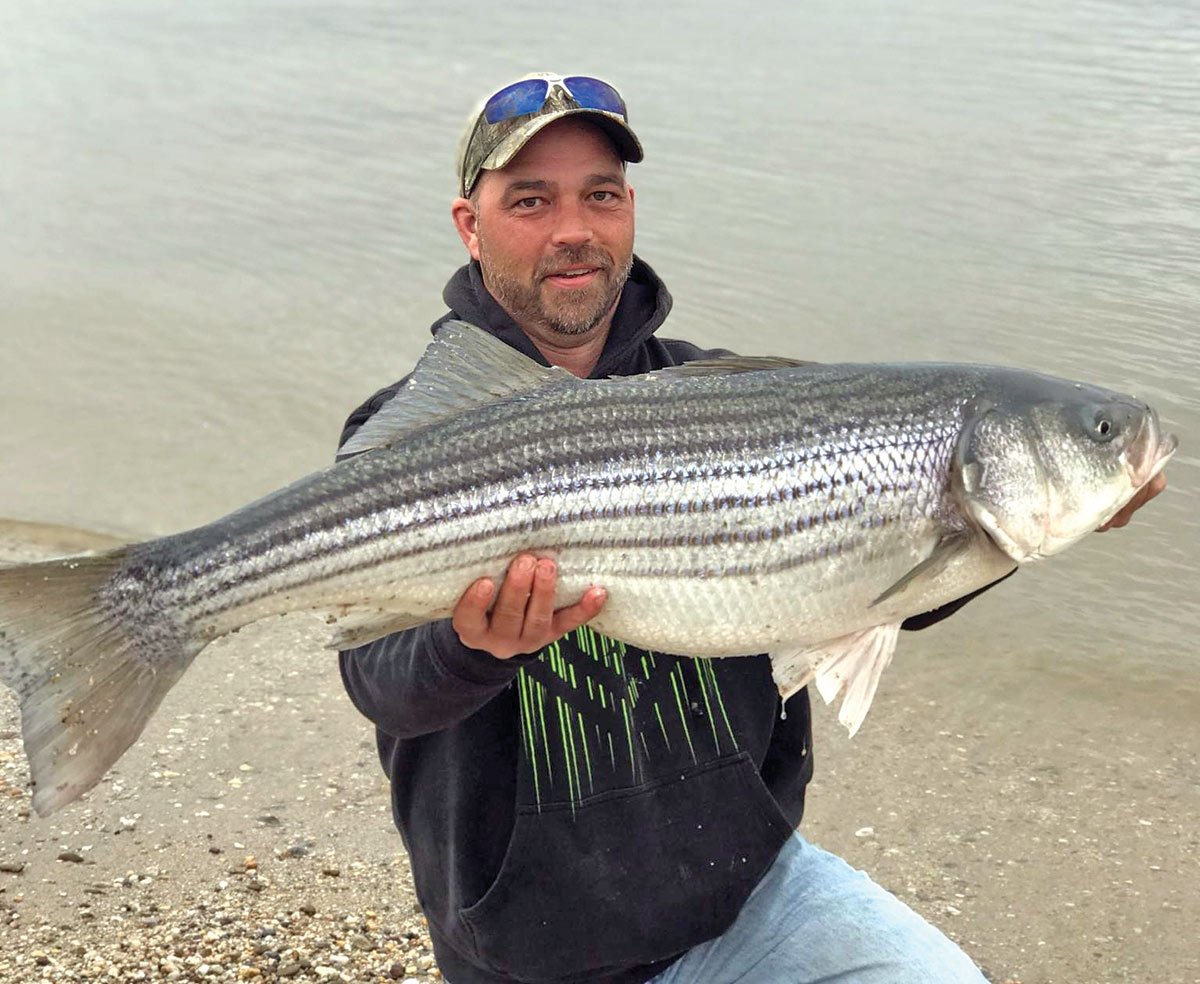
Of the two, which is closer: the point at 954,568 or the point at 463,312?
the point at 954,568

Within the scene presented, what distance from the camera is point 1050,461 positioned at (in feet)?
10.5

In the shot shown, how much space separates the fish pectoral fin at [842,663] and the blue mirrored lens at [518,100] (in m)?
1.88

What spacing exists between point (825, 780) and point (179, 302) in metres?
7.19

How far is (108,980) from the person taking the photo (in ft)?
13.2

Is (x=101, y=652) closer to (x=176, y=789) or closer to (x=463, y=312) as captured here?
(x=463, y=312)

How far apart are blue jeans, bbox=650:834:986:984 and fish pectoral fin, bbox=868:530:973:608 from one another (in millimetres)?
848

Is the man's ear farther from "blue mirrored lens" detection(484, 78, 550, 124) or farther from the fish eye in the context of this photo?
the fish eye

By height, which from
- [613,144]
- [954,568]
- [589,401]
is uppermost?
[613,144]

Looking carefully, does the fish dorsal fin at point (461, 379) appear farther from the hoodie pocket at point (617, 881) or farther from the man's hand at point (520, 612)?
the hoodie pocket at point (617, 881)

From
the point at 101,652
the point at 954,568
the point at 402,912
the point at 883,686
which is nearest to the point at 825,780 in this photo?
the point at 883,686

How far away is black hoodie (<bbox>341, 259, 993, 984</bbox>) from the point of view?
134 inches

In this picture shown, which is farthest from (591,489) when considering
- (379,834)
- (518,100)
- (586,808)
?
(379,834)

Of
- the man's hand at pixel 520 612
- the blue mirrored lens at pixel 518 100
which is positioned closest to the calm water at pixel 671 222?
the blue mirrored lens at pixel 518 100

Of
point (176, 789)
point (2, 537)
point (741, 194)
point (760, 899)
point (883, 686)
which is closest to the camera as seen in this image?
point (760, 899)
